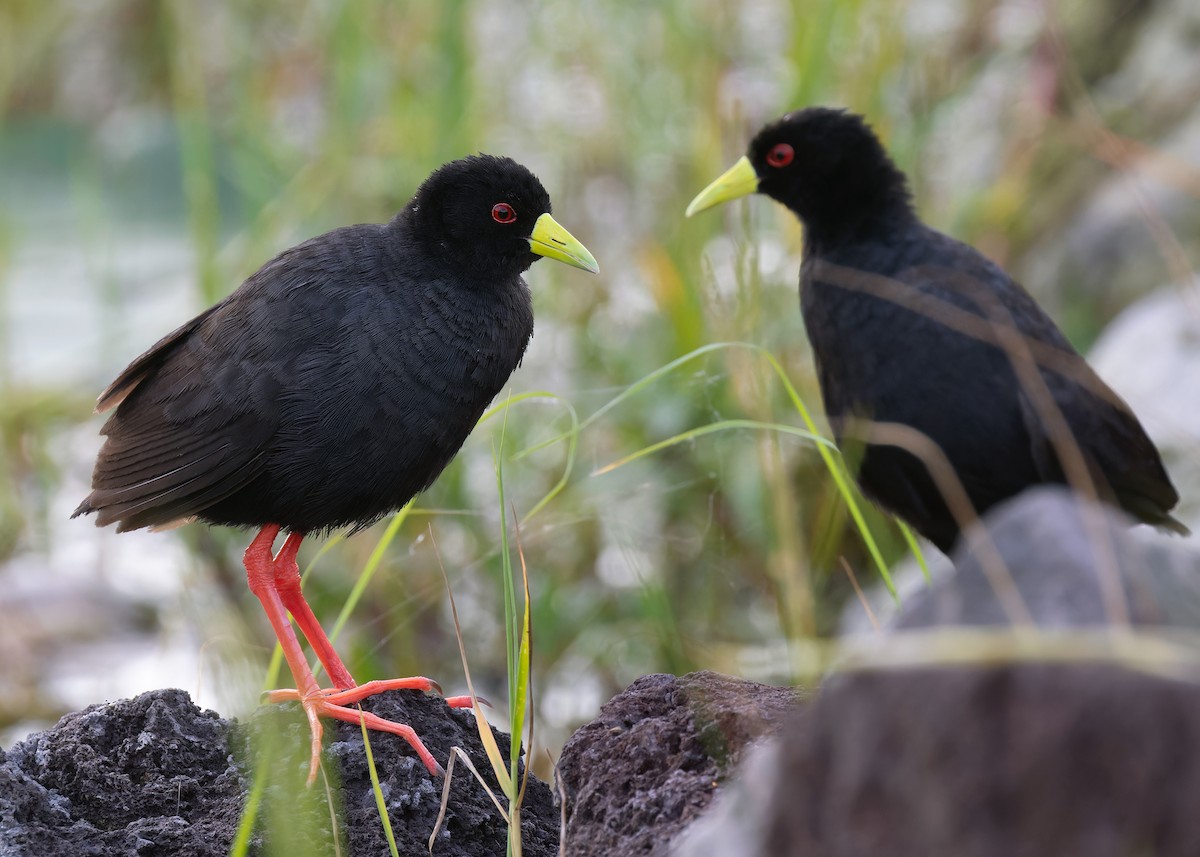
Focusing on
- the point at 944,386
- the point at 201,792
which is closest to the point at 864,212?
the point at 944,386

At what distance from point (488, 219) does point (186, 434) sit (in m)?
0.92

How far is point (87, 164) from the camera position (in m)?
7.78

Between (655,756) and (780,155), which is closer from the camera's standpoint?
(655,756)

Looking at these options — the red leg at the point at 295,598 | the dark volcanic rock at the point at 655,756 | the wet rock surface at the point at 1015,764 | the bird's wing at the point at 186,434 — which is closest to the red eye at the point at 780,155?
the bird's wing at the point at 186,434

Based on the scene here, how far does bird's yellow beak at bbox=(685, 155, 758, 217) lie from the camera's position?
3889 mm

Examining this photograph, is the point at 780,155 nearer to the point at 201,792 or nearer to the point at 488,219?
the point at 488,219

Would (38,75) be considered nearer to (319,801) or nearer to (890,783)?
(319,801)

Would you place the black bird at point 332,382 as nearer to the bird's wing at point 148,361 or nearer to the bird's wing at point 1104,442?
the bird's wing at point 148,361

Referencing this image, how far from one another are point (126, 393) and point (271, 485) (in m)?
0.62

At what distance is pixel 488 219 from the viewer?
3.53 m

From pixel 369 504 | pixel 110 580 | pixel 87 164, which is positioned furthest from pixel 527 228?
pixel 87 164

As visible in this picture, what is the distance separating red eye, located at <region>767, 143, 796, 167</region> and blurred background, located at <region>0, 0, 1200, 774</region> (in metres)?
0.60

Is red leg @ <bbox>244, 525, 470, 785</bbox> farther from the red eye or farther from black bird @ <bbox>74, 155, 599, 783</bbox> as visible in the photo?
the red eye

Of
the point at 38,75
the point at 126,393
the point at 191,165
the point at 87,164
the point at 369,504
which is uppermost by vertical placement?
the point at 38,75
